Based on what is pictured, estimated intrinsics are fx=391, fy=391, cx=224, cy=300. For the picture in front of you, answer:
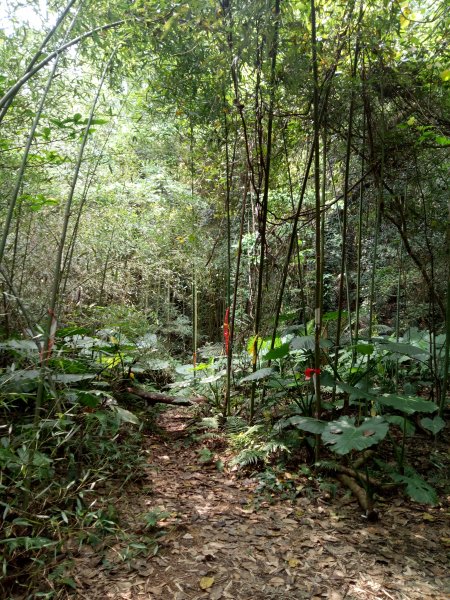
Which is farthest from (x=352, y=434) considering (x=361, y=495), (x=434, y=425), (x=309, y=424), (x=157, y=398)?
(x=157, y=398)

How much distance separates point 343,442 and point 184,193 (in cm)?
468

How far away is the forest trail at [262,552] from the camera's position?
1.51 meters

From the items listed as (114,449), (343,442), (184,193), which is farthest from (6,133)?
(184,193)

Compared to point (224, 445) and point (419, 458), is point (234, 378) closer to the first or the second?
point (224, 445)

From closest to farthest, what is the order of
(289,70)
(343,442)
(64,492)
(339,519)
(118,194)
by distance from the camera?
(64,492)
(343,442)
(339,519)
(289,70)
(118,194)

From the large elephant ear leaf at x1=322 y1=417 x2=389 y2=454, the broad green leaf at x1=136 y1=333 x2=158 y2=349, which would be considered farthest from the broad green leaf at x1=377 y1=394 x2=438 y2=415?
the broad green leaf at x1=136 y1=333 x2=158 y2=349

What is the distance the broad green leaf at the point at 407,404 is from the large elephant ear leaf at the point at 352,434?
4.5 inches

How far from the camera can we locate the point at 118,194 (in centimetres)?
518

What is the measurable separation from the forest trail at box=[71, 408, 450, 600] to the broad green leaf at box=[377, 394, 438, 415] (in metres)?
0.60

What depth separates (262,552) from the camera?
5.71ft

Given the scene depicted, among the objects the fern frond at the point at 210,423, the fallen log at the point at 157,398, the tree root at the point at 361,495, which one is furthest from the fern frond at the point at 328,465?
the fallen log at the point at 157,398

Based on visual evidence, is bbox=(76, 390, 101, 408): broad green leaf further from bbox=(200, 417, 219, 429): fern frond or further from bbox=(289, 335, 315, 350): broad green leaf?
bbox=(289, 335, 315, 350): broad green leaf

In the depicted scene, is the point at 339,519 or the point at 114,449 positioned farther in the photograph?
the point at 114,449

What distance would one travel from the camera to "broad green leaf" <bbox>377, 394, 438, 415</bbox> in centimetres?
198
